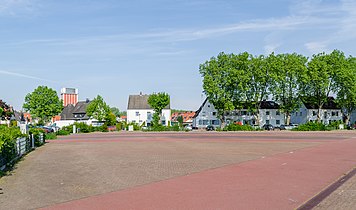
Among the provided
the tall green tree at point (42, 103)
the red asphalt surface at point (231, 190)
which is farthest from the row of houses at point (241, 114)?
the red asphalt surface at point (231, 190)

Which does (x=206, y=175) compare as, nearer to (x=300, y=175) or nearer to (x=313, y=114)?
(x=300, y=175)

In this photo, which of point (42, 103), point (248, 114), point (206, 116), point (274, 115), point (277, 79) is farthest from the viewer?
point (206, 116)

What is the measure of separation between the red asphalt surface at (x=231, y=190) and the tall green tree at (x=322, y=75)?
59.2 metres

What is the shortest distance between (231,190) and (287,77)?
218 ft

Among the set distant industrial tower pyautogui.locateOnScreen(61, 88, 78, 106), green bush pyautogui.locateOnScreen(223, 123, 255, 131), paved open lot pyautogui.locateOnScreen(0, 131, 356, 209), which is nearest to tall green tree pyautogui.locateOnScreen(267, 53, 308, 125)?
green bush pyautogui.locateOnScreen(223, 123, 255, 131)

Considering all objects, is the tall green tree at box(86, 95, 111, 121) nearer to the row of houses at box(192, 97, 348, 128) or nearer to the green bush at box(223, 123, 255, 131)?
the row of houses at box(192, 97, 348, 128)

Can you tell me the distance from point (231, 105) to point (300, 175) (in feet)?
196

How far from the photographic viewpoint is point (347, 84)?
7169cm

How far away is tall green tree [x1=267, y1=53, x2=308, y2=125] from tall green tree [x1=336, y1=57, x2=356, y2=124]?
22.5 feet

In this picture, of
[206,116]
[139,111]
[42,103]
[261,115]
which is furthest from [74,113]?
[261,115]

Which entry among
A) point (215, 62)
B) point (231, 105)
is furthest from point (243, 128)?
point (215, 62)

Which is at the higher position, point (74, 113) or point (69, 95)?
point (69, 95)

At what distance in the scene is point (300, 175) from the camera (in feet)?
43.9

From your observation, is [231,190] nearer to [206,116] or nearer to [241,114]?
[241,114]
